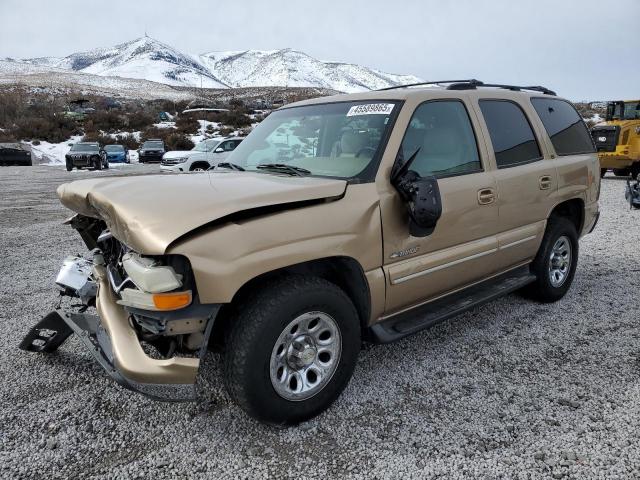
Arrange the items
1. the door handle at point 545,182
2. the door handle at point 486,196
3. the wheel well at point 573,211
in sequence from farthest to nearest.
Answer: the wheel well at point 573,211 → the door handle at point 545,182 → the door handle at point 486,196

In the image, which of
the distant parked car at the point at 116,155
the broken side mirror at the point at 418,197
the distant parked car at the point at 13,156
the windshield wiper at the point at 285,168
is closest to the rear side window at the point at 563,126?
the broken side mirror at the point at 418,197

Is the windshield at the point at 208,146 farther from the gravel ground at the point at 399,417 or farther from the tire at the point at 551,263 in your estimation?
the tire at the point at 551,263

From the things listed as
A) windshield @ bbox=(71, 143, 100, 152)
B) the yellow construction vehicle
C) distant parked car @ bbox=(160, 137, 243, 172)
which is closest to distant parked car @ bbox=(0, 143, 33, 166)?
windshield @ bbox=(71, 143, 100, 152)

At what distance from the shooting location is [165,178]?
2854 mm

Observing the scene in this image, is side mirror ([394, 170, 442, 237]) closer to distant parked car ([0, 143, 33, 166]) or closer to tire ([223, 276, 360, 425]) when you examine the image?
tire ([223, 276, 360, 425])

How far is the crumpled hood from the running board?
894 mm

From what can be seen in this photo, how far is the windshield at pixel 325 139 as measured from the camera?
9.68 ft

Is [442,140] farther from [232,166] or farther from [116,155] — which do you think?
[116,155]

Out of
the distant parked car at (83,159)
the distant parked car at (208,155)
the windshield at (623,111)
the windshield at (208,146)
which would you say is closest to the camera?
the windshield at (623,111)

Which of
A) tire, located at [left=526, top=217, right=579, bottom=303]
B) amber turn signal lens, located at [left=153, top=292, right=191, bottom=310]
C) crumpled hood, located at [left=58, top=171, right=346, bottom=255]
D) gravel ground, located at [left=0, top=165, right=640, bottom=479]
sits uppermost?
crumpled hood, located at [left=58, top=171, right=346, bottom=255]

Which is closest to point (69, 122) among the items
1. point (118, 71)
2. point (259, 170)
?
point (259, 170)

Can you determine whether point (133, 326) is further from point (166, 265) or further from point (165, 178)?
point (165, 178)

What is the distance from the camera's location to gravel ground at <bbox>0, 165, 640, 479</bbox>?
2301 mm

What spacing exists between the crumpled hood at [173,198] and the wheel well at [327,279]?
381 mm
